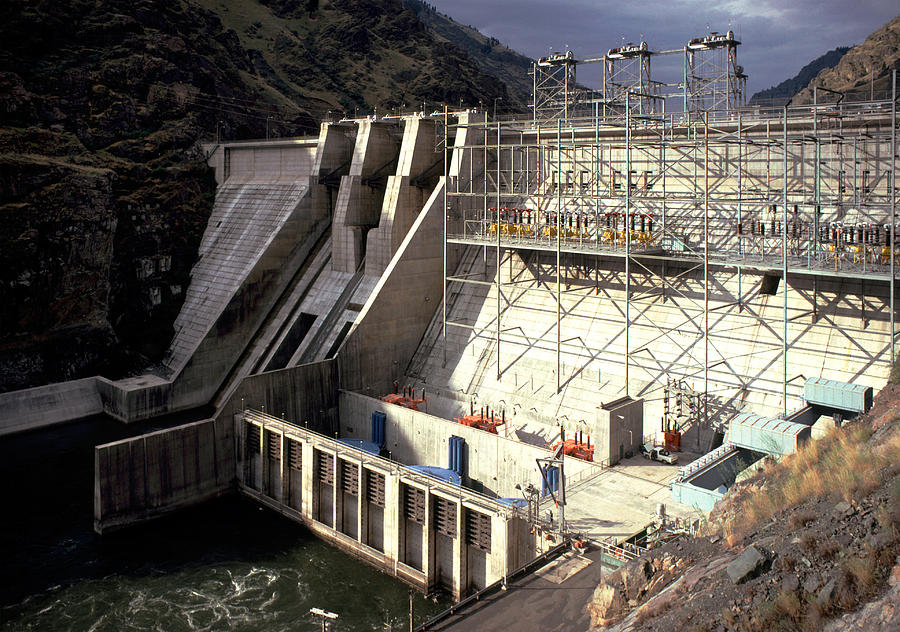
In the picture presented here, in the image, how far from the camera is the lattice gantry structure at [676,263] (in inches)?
1118

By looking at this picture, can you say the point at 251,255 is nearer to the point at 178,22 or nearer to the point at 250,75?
the point at 178,22

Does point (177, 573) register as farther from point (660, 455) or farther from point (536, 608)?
point (660, 455)

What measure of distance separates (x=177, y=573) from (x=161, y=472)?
5.10 m

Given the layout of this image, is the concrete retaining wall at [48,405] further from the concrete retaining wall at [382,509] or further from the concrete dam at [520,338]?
the concrete retaining wall at [382,509]

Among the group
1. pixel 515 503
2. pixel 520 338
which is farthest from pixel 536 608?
pixel 520 338

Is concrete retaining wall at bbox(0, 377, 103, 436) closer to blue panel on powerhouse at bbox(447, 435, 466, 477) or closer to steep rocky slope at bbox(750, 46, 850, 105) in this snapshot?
blue panel on powerhouse at bbox(447, 435, 466, 477)

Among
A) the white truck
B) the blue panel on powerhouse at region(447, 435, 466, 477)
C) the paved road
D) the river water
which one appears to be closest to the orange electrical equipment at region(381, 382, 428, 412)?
the blue panel on powerhouse at region(447, 435, 466, 477)

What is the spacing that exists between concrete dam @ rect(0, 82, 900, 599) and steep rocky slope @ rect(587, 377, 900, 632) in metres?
6.10

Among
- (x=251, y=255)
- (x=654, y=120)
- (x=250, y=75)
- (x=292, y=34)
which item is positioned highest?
(x=292, y=34)

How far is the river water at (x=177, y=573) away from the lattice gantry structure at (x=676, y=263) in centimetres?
1073

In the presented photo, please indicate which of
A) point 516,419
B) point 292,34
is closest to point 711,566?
point 516,419

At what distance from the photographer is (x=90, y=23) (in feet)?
202

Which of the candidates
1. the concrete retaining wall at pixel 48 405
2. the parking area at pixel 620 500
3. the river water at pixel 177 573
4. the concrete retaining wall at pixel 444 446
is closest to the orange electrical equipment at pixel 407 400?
the concrete retaining wall at pixel 444 446

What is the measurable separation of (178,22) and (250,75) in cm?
1045
